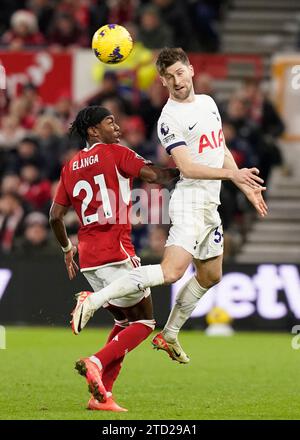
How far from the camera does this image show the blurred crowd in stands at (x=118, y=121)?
18.0 metres

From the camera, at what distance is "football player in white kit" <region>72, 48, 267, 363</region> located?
387 inches

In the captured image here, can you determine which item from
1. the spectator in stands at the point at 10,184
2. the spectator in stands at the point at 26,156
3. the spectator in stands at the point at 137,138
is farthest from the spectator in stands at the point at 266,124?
the spectator in stands at the point at 10,184

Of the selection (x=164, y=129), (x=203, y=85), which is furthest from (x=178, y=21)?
(x=164, y=129)

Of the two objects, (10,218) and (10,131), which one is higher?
(10,131)

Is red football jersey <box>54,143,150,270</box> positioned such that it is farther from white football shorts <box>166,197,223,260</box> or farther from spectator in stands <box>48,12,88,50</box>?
spectator in stands <box>48,12,88,50</box>

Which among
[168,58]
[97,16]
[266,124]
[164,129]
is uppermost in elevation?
[168,58]

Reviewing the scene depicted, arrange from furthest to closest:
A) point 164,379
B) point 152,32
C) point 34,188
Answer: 1. point 152,32
2. point 34,188
3. point 164,379

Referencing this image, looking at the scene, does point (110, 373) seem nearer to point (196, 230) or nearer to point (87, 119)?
point (196, 230)

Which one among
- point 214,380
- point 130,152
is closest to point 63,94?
point 214,380

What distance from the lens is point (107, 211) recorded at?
31.9 ft

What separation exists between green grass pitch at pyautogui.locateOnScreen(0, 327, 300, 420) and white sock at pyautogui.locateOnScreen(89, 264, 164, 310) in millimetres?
831

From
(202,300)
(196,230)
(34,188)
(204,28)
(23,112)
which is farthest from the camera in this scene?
(204,28)

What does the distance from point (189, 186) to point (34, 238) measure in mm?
7864

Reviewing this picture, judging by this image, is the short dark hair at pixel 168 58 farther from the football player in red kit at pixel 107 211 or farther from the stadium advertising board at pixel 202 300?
the stadium advertising board at pixel 202 300
